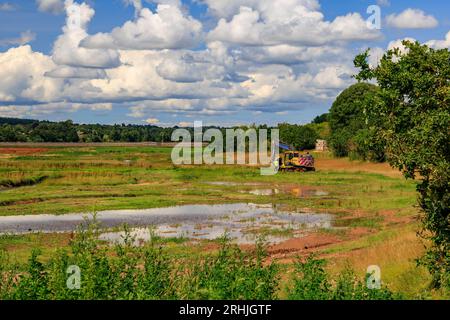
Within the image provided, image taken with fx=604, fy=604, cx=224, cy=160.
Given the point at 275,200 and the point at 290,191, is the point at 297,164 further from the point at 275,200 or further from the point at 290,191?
the point at 275,200

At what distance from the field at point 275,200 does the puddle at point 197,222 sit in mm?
772

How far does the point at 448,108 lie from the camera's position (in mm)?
13234

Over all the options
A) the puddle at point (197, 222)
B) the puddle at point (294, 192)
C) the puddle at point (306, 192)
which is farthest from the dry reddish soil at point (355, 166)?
the puddle at point (197, 222)

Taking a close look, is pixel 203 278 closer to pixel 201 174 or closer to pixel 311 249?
pixel 311 249

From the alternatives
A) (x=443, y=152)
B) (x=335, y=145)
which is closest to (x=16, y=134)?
(x=335, y=145)

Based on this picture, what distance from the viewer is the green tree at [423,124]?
42.8 feet

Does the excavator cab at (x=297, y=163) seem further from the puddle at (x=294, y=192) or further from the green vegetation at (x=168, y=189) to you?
the puddle at (x=294, y=192)

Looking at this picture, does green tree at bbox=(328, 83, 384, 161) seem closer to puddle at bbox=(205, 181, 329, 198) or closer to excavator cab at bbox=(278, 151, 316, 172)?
puddle at bbox=(205, 181, 329, 198)

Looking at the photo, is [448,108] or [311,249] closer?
[448,108]

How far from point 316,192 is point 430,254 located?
1380 inches

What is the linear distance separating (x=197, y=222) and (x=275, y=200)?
1186 centimetres

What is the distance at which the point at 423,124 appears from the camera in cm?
1292

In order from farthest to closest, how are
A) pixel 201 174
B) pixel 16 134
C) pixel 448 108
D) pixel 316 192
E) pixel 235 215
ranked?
pixel 16 134 < pixel 201 174 < pixel 316 192 < pixel 235 215 < pixel 448 108

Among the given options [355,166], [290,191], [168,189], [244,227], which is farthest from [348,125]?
[244,227]
